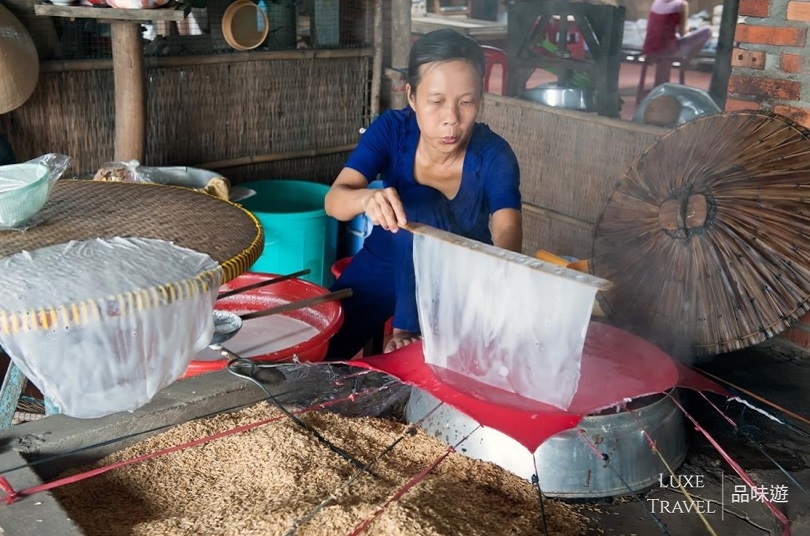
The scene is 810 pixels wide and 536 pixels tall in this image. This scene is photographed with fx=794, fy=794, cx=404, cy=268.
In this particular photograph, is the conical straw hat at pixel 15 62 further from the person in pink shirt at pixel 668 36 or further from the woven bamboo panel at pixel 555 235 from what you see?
the person in pink shirt at pixel 668 36

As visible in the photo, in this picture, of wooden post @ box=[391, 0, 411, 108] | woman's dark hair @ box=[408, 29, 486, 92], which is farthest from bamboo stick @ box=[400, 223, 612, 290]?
wooden post @ box=[391, 0, 411, 108]

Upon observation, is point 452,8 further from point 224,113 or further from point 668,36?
point 224,113

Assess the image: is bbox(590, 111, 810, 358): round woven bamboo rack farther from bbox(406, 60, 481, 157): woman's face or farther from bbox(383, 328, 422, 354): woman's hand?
bbox(406, 60, 481, 157): woman's face

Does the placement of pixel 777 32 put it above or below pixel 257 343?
above

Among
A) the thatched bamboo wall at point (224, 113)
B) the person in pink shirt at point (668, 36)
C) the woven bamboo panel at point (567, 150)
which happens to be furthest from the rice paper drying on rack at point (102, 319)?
the person in pink shirt at point (668, 36)

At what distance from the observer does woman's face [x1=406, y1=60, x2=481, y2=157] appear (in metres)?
2.38

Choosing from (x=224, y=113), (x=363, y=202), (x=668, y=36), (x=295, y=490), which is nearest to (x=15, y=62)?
(x=224, y=113)

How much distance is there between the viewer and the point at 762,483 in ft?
6.95

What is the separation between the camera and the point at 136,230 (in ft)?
6.66

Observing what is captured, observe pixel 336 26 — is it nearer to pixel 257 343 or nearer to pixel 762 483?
pixel 257 343

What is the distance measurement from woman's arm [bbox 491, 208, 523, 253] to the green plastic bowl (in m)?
1.31

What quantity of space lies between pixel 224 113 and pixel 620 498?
3.35 meters

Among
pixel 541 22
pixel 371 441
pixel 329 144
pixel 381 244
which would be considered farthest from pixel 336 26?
pixel 371 441

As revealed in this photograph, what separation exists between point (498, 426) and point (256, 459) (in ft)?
1.87
